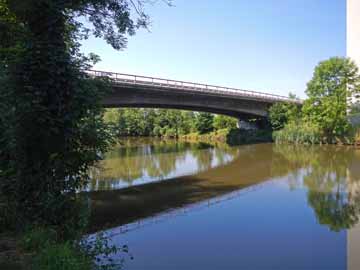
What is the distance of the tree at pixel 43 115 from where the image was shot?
6340mm

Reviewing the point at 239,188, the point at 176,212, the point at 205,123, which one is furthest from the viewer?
the point at 205,123

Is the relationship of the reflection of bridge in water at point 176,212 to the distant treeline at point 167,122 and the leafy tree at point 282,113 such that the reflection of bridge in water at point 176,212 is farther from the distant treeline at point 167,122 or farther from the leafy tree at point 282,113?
the distant treeline at point 167,122

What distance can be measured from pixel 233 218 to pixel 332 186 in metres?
5.96

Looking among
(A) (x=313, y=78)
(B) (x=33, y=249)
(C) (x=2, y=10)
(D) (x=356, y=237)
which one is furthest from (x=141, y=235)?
(A) (x=313, y=78)

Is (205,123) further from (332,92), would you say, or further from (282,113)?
(332,92)

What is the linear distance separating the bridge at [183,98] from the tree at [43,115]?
1541cm

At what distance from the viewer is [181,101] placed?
3403cm

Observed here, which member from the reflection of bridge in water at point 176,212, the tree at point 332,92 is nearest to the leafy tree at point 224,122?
the tree at point 332,92

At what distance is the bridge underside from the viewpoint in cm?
2714

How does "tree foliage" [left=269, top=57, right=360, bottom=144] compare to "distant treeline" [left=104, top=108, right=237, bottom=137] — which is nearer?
"tree foliage" [left=269, top=57, right=360, bottom=144]

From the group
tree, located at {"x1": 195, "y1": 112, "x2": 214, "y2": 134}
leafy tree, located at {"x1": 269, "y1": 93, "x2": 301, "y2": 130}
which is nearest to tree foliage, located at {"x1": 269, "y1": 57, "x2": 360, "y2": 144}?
leafy tree, located at {"x1": 269, "y1": 93, "x2": 301, "y2": 130}

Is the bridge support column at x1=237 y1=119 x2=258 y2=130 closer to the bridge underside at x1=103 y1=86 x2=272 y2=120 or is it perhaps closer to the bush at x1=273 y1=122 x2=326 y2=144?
the bridge underside at x1=103 y1=86 x2=272 y2=120

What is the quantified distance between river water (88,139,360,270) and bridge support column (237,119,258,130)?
30.0m

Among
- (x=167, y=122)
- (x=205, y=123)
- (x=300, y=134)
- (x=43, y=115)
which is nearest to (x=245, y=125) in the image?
(x=205, y=123)
